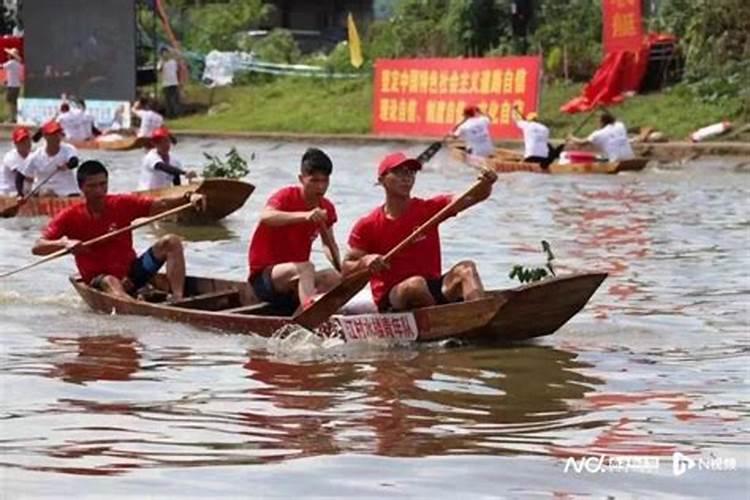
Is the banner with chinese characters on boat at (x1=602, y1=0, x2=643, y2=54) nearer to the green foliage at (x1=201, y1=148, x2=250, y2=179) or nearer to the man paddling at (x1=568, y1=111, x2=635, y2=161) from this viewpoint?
the man paddling at (x1=568, y1=111, x2=635, y2=161)

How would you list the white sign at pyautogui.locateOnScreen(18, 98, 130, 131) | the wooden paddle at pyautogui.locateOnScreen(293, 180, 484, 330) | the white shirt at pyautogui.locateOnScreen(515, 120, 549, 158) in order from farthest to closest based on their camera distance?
the white sign at pyautogui.locateOnScreen(18, 98, 130, 131) < the white shirt at pyautogui.locateOnScreen(515, 120, 549, 158) < the wooden paddle at pyautogui.locateOnScreen(293, 180, 484, 330)

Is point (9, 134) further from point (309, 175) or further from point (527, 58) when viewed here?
point (309, 175)

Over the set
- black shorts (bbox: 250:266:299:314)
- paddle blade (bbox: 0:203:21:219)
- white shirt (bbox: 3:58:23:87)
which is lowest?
white shirt (bbox: 3:58:23:87)

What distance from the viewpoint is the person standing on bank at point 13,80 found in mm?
37156

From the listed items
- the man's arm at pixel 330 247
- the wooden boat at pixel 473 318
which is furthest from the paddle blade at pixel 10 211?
the man's arm at pixel 330 247

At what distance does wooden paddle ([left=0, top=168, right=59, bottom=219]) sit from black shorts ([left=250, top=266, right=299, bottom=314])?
7.64m

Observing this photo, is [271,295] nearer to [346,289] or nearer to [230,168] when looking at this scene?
[346,289]

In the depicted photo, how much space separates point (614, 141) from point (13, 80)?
1689 cm

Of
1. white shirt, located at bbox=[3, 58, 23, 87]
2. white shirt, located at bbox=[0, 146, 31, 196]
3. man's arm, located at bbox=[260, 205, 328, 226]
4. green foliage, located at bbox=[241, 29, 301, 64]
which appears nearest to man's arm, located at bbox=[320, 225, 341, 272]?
man's arm, located at bbox=[260, 205, 328, 226]

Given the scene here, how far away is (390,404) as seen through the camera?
348 inches

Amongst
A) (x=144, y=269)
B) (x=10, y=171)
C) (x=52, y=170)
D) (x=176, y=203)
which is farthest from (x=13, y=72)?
(x=144, y=269)

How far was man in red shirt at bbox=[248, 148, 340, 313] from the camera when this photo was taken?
10.8 meters

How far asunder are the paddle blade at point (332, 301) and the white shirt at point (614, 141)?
14.8 meters

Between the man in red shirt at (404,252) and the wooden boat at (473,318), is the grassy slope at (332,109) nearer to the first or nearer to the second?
the wooden boat at (473,318)
